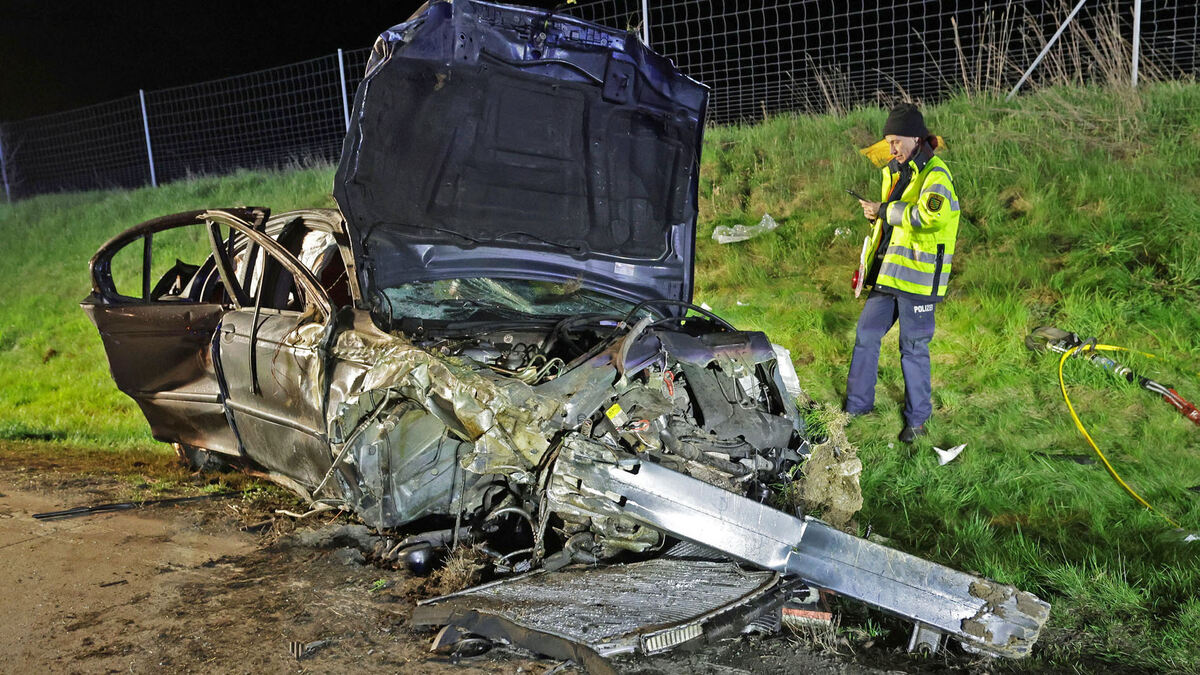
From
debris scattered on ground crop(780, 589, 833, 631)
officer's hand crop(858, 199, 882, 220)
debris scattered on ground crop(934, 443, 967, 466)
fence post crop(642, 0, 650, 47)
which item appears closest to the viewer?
debris scattered on ground crop(780, 589, 833, 631)

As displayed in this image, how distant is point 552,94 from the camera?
3.87m

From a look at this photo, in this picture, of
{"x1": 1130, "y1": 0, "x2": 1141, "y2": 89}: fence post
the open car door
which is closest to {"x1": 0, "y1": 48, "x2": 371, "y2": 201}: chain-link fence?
the open car door

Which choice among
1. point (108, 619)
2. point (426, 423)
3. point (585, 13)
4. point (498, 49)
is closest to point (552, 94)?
point (498, 49)

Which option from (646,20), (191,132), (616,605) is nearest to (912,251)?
(616,605)

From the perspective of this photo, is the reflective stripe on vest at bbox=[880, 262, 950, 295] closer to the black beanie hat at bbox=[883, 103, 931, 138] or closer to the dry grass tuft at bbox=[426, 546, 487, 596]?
the black beanie hat at bbox=[883, 103, 931, 138]

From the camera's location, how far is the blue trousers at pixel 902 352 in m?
5.02

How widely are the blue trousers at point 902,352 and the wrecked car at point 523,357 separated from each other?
1.10 meters

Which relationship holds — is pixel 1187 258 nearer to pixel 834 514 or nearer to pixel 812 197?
pixel 812 197

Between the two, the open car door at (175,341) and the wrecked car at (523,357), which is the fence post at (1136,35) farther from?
the open car door at (175,341)

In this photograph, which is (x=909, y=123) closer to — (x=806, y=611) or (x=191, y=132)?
(x=806, y=611)

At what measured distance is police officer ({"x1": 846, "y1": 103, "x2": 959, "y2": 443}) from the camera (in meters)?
4.92

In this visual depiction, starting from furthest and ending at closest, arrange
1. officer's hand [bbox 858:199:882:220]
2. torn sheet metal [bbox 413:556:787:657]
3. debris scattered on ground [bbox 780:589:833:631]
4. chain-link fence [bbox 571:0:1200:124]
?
chain-link fence [bbox 571:0:1200:124], officer's hand [bbox 858:199:882:220], debris scattered on ground [bbox 780:589:833:631], torn sheet metal [bbox 413:556:787:657]

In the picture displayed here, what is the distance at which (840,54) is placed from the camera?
888 cm

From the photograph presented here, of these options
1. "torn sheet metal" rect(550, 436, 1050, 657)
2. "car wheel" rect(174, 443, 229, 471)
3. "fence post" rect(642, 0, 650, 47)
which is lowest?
"car wheel" rect(174, 443, 229, 471)
